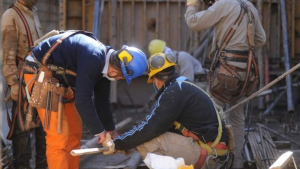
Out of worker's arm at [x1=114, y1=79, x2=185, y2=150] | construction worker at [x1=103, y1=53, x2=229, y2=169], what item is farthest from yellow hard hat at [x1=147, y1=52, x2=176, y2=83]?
worker's arm at [x1=114, y1=79, x2=185, y2=150]

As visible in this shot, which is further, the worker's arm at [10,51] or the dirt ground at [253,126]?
the dirt ground at [253,126]

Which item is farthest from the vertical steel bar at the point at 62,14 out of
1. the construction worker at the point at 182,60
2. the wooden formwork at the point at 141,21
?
the construction worker at the point at 182,60

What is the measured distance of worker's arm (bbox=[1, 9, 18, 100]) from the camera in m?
6.32

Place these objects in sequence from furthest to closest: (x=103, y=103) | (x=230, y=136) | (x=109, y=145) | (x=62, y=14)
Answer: (x=62, y=14) < (x=103, y=103) < (x=230, y=136) < (x=109, y=145)

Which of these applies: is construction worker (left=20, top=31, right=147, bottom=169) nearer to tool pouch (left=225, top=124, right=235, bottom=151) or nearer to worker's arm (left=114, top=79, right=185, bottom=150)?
worker's arm (left=114, top=79, right=185, bottom=150)

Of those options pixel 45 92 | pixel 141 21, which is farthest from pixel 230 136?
pixel 141 21

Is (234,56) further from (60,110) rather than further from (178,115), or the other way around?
(60,110)

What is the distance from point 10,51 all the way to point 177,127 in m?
2.29

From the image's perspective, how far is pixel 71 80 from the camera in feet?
17.8

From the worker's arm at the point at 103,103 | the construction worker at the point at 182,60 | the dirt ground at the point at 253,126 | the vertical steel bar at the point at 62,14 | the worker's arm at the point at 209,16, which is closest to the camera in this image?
the worker's arm at the point at 103,103

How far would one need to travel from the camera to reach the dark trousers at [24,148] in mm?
6477

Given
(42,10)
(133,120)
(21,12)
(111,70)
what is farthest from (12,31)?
(42,10)

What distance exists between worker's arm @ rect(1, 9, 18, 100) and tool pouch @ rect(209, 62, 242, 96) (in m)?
2.30

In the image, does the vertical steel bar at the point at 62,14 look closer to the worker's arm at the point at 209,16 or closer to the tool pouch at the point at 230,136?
the worker's arm at the point at 209,16
